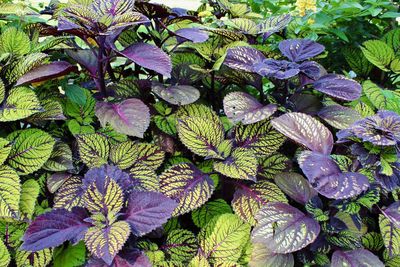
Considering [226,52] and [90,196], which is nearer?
[90,196]

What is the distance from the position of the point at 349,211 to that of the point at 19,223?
0.72 meters

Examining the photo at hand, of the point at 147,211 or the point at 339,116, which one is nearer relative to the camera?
the point at 147,211

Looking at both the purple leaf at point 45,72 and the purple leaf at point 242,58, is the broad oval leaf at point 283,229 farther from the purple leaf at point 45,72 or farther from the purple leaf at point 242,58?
the purple leaf at point 45,72

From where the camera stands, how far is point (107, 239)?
86 cm

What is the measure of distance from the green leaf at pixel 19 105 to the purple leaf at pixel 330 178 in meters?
0.59

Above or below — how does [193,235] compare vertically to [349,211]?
below

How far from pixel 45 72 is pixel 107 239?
0.42m

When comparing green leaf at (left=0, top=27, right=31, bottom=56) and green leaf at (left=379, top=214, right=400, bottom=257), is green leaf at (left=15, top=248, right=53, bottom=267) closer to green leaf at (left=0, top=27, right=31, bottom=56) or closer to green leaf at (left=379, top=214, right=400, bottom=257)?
green leaf at (left=0, top=27, right=31, bottom=56)

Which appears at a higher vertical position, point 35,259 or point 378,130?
point 378,130

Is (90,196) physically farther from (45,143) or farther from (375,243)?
(375,243)

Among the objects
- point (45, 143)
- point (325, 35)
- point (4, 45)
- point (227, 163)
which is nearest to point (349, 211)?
point (227, 163)

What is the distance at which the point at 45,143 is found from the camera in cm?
103

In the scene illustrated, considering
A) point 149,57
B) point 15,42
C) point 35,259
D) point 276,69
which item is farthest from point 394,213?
point 15,42

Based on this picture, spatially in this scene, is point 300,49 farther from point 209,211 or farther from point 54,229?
point 54,229
